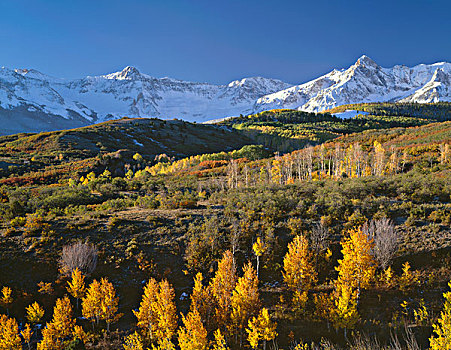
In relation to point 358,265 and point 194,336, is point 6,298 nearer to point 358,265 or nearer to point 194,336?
point 194,336

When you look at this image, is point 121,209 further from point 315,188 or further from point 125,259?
point 315,188

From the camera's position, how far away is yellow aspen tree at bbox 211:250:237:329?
1791 centimetres

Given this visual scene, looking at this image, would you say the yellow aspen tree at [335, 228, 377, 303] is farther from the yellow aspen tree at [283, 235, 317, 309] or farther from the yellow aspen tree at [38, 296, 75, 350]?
the yellow aspen tree at [38, 296, 75, 350]

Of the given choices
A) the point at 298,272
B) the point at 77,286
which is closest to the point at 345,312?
the point at 298,272

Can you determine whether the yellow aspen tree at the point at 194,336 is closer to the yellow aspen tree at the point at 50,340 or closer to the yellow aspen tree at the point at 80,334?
the yellow aspen tree at the point at 80,334

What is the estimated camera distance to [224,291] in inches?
723

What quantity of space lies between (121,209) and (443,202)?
37918 millimetres

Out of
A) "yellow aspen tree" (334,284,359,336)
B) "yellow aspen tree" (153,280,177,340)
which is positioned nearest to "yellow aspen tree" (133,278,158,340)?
"yellow aspen tree" (153,280,177,340)

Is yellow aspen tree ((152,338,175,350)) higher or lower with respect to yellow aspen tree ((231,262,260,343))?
lower

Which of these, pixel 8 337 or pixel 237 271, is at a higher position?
pixel 237 271

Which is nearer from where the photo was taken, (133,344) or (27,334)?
(27,334)

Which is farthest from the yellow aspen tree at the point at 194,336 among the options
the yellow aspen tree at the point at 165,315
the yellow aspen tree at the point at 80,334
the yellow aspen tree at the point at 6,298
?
the yellow aspen tree at the point at 6,298

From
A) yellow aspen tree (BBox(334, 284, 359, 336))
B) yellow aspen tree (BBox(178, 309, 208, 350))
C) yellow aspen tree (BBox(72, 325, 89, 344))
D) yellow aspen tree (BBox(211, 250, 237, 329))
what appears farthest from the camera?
yellow aspen tree (BBox(211, 250, 237, 329))

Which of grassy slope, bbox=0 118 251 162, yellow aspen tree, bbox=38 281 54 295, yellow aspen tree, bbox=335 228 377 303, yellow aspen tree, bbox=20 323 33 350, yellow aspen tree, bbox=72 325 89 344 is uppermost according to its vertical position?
grassy slope, bbox=0 118 251 162
